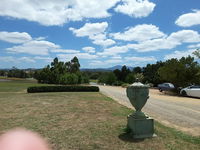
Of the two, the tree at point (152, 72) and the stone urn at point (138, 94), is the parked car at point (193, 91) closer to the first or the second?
the stone urn at point (138, 94)

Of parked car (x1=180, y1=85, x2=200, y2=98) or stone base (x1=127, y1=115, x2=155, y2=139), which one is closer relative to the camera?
stone base (x1=127, y1=115, x2=155, y2=139)

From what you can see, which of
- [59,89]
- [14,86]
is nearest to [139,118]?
[59,89]

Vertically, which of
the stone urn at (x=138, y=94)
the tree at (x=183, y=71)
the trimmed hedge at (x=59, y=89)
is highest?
the tree at (x=183, y=71)

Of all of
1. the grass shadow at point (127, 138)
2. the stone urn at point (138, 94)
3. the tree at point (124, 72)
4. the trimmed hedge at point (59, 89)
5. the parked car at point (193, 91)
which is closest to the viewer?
the grass shadow at point (127, 138)

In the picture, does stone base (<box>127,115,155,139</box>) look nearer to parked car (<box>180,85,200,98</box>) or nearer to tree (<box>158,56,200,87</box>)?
parked car (<box>180,85,200,98</box>)

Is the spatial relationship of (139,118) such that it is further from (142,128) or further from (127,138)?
(127,138)

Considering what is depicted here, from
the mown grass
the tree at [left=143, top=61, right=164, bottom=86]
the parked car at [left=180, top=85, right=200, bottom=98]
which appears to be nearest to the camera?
the parked car at [left=180, top=85, right=200, bottom=98]

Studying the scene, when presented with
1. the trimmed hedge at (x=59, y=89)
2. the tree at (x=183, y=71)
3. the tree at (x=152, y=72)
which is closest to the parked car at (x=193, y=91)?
the tree at (x=183, y=71)

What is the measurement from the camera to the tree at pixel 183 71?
2636 cm

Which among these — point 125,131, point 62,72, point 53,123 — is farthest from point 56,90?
point 62,72

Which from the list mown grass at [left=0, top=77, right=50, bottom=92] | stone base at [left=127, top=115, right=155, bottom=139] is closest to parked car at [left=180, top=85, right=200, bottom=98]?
stone base at [left=127, top=115, right=155, bottom=139]

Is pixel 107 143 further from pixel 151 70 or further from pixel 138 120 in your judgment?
pixel 151 70

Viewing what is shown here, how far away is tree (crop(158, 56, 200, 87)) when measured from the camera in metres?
26.4

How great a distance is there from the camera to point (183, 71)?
2650 cm
